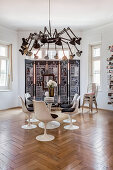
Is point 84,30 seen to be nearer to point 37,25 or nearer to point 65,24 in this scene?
point 65,24

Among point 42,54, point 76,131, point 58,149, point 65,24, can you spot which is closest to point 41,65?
point 42,54

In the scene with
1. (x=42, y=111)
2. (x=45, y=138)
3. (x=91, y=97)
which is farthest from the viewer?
(x=91, y=97)

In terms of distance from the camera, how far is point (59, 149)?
8.64ft

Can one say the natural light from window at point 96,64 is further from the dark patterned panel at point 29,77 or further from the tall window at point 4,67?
the tall window at point 4,67

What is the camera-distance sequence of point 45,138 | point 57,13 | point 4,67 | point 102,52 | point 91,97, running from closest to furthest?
point 45,138 → point 57,13 → point 91,97 → point 102,52 → point 4,67

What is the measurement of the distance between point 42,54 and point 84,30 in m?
2.09

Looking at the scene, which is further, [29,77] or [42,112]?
[29,77]

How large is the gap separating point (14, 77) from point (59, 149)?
448 centimetres

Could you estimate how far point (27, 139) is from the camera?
3092 millimetres

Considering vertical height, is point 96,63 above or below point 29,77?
above

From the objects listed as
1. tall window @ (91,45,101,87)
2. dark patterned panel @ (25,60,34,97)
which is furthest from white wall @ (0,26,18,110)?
tall window @ (91,45,101,87)

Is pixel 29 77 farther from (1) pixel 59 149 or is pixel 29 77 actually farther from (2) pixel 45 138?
(1) pixel 59 149

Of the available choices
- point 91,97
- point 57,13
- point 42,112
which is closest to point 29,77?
point 91,97

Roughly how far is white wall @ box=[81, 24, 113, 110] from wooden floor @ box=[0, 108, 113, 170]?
2.21m
